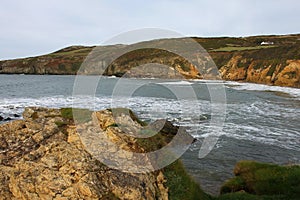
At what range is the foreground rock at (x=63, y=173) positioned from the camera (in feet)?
27.1

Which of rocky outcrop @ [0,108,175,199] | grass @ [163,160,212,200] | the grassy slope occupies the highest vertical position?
the grassy slope

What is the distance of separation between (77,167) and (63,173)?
1.42ft

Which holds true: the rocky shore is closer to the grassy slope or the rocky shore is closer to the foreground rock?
the foreground rock

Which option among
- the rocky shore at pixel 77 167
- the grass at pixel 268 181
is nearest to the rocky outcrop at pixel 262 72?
the grass at pixel 268 181

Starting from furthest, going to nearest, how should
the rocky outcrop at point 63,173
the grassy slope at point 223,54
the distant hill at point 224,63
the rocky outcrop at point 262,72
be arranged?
the grassy slope at point 223,54, the distant hill at point 224,63, the rocky outcrop at point 262,72, the rocky outcrop at point 63,173

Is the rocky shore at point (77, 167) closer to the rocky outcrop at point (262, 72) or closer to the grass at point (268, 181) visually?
the grass at point (268, 181)

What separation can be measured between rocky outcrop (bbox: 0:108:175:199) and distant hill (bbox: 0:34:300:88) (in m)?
81.1

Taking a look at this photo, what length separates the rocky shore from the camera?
831 centimetres

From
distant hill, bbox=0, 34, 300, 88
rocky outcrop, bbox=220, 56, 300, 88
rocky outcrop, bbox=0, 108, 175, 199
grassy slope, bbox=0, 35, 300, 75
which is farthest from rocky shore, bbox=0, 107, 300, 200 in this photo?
grassy slope, bbox=0, 35, 300, 75

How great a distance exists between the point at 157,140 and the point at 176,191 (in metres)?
2.06

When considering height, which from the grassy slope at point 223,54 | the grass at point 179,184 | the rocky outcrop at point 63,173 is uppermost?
the grassy slope at point 223,54

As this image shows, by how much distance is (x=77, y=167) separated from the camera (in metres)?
8.55

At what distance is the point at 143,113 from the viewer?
125 ft

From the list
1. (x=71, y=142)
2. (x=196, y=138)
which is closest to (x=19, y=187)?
(x=71, y=142)
